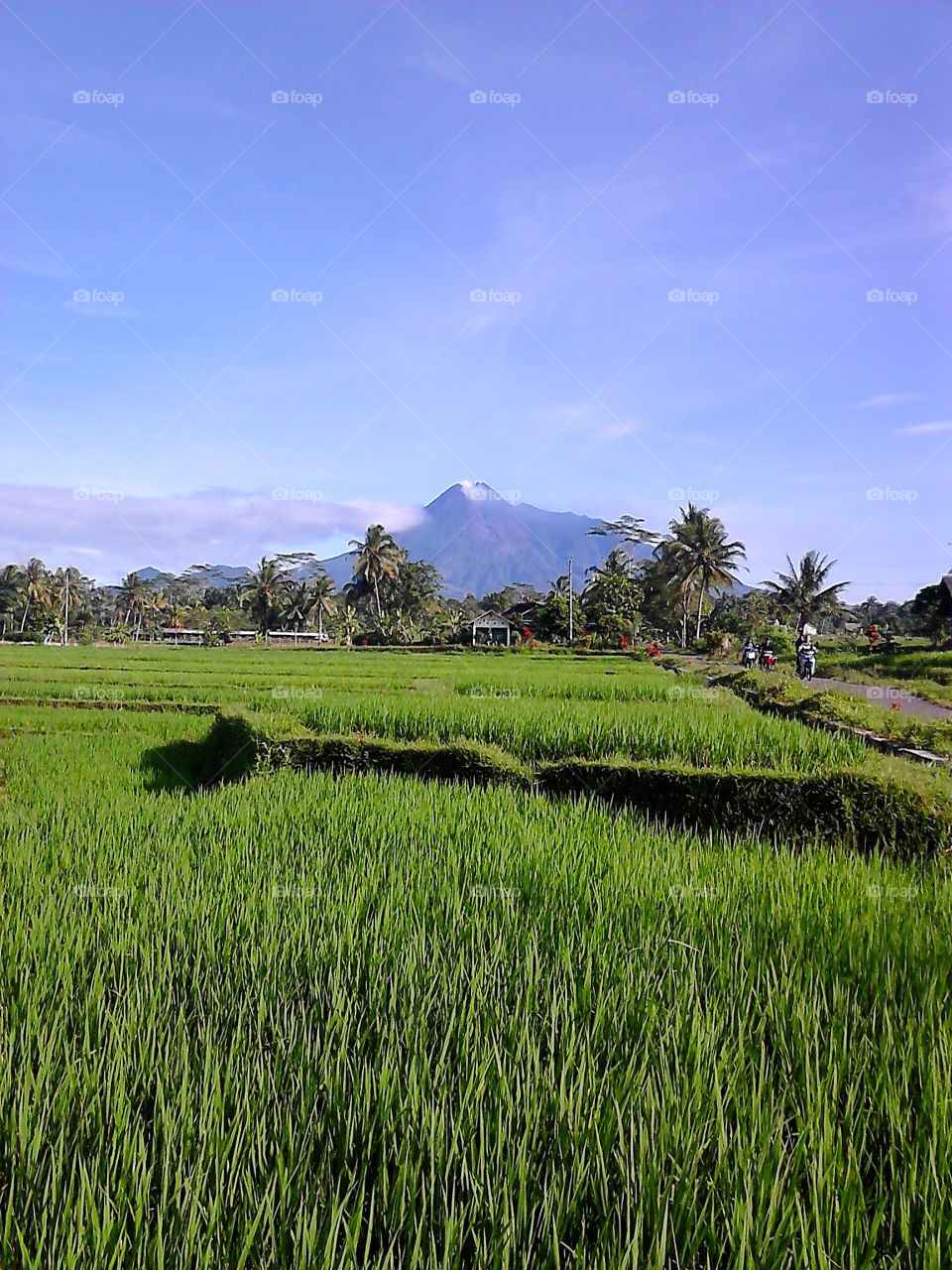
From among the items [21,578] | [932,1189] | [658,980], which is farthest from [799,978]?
[21,578]

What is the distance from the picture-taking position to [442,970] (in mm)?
2723

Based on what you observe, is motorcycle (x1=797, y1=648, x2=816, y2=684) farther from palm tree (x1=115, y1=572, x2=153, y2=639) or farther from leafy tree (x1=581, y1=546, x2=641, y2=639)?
palm tree (x1=115, y1=572, x2=153, y2=639)

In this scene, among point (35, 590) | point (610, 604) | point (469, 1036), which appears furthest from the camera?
point (35, 590)

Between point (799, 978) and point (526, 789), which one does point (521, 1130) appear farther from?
point (526, 789)

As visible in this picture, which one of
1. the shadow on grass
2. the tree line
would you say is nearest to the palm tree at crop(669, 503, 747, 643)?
the tree line

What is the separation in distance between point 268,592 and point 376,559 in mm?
10191

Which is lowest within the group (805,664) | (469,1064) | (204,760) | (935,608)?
(204,760)

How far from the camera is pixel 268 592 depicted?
5703 centimetres

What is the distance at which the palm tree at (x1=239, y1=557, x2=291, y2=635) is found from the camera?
186 ft

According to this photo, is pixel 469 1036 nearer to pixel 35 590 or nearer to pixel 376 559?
pixel 376 559

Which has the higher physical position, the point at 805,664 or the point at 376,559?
the point at 376,559

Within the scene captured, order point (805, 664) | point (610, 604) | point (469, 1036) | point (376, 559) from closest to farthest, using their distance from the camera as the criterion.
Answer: point (469, 1036) → point (805, 664) → point (610, 604) → point (376, 559)

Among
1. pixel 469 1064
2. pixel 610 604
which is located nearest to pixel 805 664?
pixel 469 1064

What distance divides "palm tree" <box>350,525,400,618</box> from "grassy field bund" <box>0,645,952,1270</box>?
148 ft
